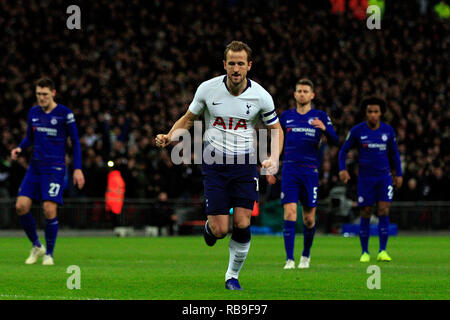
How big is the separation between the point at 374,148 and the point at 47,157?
532 cm

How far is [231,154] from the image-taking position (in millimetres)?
9148

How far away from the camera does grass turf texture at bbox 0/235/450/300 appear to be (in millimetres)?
8688

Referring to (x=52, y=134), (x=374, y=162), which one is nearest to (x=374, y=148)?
(x=374, y=162)

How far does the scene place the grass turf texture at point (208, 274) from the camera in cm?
869

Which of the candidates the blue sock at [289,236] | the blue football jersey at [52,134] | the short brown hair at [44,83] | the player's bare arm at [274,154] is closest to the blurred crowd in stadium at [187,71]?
the blue football jersey at [52,134]

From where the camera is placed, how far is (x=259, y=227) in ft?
83.4

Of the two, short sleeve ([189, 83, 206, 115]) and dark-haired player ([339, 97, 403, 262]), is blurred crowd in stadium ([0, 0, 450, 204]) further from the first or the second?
short sleeve ([189, 83, 206, 115])

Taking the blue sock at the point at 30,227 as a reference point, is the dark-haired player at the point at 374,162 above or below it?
above

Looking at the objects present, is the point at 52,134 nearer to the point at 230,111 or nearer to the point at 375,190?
the point at 230,111

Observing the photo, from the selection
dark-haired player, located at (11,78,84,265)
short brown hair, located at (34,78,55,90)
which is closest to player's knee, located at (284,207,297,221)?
dark-haired player, located at (11,78,84,265)

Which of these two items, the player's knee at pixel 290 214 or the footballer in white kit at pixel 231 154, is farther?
the player's knee at pixel 290 214

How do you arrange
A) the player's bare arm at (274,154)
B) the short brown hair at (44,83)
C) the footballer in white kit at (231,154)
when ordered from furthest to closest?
the short brown hair at (44,83), the footballer in white kit at (231,154), the player's bare arm at (274,154)

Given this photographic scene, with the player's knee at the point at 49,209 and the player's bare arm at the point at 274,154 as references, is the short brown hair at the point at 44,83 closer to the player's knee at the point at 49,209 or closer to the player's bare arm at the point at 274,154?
the player's knee at the point at 49,209
